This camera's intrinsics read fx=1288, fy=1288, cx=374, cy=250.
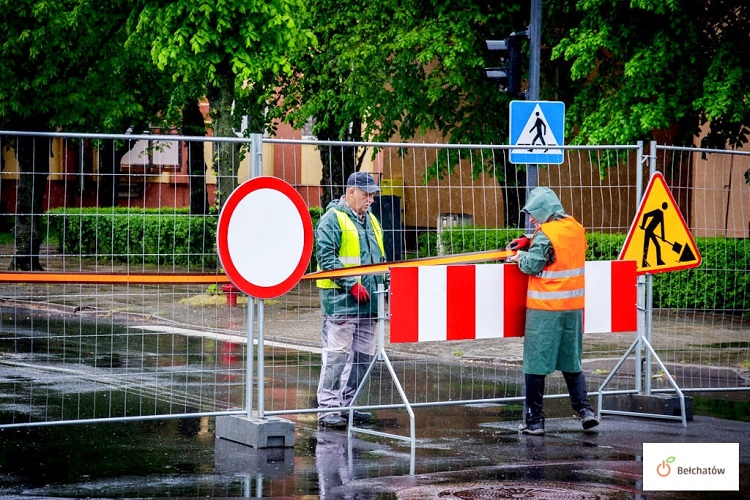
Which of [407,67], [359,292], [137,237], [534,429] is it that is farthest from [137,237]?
[407,67]

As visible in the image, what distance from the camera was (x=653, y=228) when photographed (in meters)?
10.8

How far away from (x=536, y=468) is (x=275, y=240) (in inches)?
95.2

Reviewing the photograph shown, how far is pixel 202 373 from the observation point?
1262cm

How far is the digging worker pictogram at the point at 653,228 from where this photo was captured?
1080cm

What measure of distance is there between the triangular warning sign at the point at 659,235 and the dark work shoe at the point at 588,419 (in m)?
1.52

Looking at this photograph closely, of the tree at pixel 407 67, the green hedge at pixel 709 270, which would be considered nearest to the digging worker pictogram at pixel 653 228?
the green hedge at pixel 709 270

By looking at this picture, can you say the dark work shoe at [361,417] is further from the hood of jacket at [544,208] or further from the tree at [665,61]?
the tree at [665,61]

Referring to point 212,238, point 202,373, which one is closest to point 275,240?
point 212,238

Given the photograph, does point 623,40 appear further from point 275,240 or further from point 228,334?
point 275,240

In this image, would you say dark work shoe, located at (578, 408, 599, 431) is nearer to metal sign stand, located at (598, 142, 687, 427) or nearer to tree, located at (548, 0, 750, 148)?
metal sign stand, located at (598, 142, 687, 427)

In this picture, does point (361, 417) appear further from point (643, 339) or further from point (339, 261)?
point (643, 339)

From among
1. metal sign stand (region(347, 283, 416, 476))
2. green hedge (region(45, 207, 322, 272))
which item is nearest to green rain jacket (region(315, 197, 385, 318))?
metal sign stand (region(347, 283, 416, 476))

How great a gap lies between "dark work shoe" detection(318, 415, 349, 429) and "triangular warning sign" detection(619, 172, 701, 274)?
2764 millimetres

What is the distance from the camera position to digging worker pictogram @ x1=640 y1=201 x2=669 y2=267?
1080 cm
